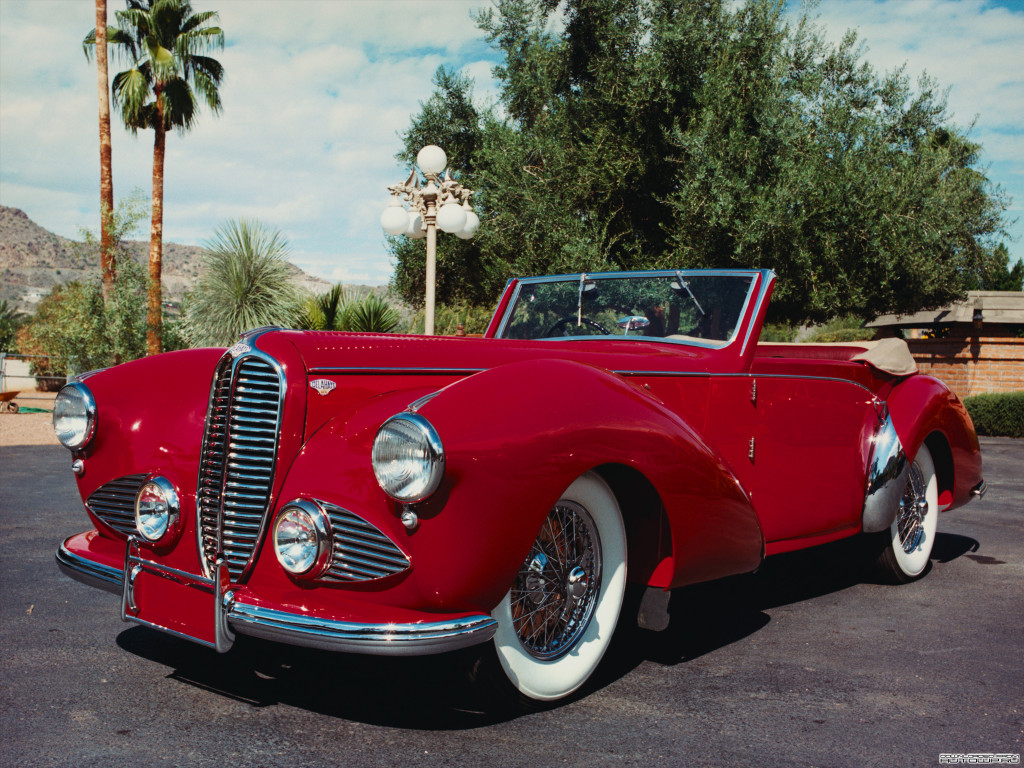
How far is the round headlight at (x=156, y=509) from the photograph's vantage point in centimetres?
290

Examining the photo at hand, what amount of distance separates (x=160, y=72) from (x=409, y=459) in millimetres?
19349

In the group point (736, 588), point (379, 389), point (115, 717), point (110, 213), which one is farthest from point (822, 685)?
point (110, 213)

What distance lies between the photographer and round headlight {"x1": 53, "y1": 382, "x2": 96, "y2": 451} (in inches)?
129

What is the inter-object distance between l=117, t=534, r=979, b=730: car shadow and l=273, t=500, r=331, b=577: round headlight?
54 cm

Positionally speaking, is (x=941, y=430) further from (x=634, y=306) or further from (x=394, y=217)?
(x=394, y=217)

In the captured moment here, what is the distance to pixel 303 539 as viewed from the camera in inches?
99.4

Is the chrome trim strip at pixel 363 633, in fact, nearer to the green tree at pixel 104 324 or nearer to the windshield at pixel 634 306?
the windshield at pixel 634 306

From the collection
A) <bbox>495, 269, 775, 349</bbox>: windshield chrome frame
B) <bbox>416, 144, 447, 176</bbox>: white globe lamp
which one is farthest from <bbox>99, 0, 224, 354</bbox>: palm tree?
<bbox>495, 269, 775, 349</bbox>: windshield chrome frame

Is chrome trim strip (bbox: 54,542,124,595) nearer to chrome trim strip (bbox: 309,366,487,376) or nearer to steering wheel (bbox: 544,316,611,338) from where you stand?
chrome trim strip (bbox: 309,366,487,376)

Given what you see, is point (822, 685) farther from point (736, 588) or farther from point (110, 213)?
point (110, 213)

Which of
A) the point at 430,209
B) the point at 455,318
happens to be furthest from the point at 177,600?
the point at 455,318

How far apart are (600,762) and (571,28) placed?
15.4m

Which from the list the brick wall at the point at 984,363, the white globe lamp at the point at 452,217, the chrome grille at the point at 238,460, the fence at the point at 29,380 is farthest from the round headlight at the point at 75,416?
the fence at the point at 29,380

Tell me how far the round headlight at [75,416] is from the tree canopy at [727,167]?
436 inches
